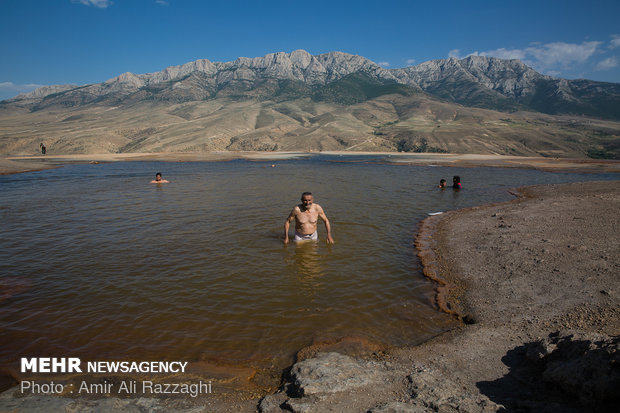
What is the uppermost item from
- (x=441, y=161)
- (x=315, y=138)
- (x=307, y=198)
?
(x=315, y=138)

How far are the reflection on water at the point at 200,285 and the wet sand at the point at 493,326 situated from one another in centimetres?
83

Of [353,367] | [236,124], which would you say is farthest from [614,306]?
[236,124]

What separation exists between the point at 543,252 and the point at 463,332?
484cm

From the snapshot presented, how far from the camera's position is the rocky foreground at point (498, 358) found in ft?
11.6

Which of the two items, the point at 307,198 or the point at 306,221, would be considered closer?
the point at 307,198

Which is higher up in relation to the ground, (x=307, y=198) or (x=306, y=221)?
(x=307, y=198)

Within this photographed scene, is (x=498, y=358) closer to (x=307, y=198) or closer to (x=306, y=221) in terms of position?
(x=307, y=198)

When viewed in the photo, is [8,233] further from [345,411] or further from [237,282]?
[345,411]

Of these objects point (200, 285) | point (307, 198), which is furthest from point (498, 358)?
point (307, 198)

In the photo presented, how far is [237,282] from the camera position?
26.2 feet

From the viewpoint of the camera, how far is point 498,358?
15.3 feet

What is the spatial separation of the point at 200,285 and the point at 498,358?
248 inches

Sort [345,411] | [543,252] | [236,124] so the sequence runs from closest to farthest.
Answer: [345,411], [543,252], [236,124]

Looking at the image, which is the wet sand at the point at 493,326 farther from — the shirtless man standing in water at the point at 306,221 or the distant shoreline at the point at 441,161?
the distant shoreline at the point at 441,161
